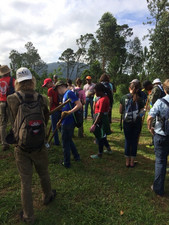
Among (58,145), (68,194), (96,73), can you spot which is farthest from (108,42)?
(68,194)

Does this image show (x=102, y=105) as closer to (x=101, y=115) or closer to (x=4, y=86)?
(x=101, y=115)

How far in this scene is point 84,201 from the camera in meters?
3.03

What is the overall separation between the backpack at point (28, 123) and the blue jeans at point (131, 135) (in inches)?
88.7

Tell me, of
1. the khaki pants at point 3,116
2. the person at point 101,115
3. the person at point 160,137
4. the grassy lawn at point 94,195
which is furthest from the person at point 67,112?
the khaki pants at point 3,116

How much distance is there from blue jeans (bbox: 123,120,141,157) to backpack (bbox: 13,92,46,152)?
7.39ft

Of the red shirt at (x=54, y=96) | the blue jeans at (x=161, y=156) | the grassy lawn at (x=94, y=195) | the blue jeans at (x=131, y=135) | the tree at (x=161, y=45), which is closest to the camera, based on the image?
the grassy lawn at (x=94, y=195)

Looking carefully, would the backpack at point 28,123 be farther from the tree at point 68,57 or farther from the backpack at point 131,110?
the tree at point 68,57

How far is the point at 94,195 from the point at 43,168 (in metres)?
1.18

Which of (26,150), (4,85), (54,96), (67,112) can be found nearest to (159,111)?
(67,112)

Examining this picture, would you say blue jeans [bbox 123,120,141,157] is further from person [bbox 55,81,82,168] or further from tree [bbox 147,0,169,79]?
tree [bbox 147,0,169,79]

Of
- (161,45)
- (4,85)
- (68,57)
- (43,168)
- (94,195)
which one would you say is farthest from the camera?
(68,57)

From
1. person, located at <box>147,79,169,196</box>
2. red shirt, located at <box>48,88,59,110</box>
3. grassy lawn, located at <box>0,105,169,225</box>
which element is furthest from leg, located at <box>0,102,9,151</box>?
person, located at <box>147,79,169,196</box>

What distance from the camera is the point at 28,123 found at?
2240 mm

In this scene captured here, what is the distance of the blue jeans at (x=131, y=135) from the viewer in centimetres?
399
